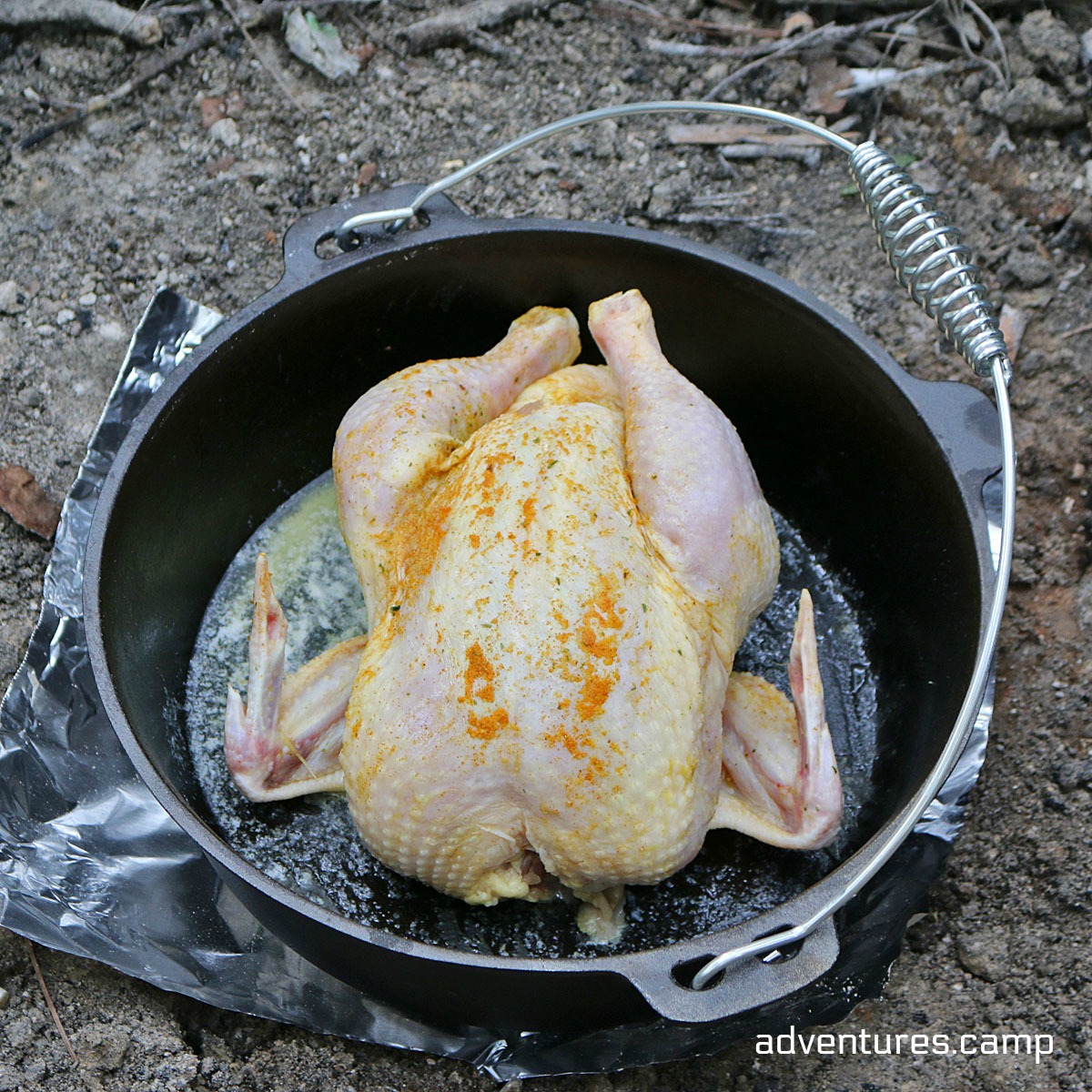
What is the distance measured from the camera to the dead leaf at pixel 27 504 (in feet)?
7.57

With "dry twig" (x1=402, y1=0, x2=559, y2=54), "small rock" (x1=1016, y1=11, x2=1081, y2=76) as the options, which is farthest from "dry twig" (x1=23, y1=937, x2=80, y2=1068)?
"small rock" (x1=1016, y1=11, x2=1081, y2=76)

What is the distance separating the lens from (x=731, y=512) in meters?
1.70

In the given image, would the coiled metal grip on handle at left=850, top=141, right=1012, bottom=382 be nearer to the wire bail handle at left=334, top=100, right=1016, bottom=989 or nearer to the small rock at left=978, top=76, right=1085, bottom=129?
the wire bail handle at left=334, top=100, right=1016, bottom=989

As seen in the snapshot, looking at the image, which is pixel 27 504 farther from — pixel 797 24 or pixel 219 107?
pixel 797 24

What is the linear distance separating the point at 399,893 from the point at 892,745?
928 mm

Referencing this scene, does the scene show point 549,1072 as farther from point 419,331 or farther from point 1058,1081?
point 419,331

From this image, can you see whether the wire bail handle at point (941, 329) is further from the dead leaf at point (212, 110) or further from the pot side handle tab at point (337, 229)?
the dead leaf at point (212, 110)

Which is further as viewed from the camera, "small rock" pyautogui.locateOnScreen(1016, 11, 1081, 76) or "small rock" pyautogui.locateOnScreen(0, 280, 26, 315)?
"small rock" pyautogui.locateOnScreen(1016, 11, 1081, 76)

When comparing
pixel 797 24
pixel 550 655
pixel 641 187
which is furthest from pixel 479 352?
pixel 797 24

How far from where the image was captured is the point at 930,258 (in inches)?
64.4

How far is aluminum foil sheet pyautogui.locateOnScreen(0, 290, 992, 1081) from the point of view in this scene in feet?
5.92

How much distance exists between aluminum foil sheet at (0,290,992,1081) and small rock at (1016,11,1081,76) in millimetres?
1704

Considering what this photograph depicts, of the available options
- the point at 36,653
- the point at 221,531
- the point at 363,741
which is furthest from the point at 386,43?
the point at 363,741

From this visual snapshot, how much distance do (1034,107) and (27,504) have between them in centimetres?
252
